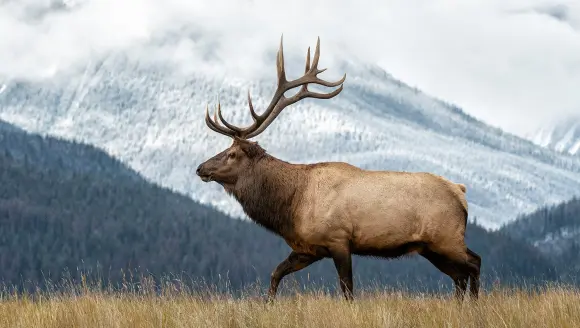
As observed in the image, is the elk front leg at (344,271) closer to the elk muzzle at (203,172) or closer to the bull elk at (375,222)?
the bull elk at (375,222)

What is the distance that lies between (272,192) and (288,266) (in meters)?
1.28

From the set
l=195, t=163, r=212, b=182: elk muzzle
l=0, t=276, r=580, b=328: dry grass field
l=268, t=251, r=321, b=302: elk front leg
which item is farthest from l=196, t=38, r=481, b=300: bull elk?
l=0, t=276, r=580, b=328: dry grass field

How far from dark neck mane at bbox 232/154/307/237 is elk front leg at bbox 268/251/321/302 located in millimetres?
383

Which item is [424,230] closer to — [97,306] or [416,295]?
[416,295]

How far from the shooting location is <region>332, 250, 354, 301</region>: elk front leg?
1103cm

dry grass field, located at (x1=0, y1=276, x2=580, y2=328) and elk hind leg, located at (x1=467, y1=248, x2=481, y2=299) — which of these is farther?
elk hind leg, located at (x1=467, y1=248, x2=481, y2=299)

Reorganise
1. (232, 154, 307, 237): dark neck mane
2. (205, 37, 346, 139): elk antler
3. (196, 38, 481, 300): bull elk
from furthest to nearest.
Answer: (205, 37, 346, 139): elk antler, (232, 154, 307, 237): dark neck mane, (196, 38, 481, 300): bull elk

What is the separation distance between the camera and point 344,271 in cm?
1114

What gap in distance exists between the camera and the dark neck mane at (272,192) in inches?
477

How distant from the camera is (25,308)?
33.3ft

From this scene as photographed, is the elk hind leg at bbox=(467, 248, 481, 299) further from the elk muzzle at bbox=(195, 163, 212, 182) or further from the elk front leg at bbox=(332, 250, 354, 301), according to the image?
the elk muzzle at bbox=(195, 163, 212, 182)

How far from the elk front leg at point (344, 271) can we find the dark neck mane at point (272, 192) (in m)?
0.85

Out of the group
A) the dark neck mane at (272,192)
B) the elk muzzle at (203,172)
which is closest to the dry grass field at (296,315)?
the dark neck mane at (272,192)

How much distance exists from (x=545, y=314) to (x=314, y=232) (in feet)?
12.5
